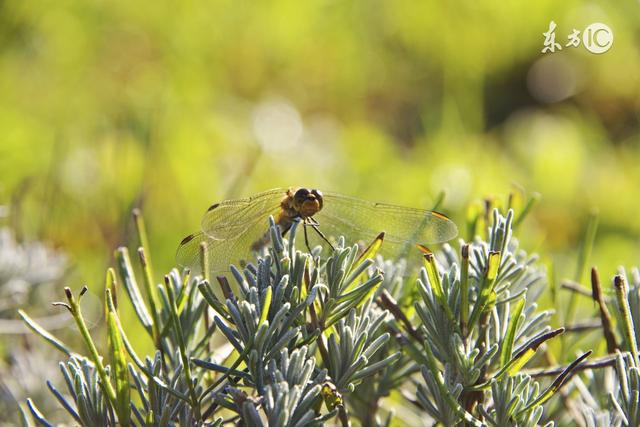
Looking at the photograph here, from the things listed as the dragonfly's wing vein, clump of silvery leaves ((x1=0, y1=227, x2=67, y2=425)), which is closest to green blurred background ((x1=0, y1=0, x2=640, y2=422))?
clump of silvery leaves ((x1=0, y1=227, x2=67, y2=425))

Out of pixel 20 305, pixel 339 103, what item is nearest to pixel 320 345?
pixel 20 305

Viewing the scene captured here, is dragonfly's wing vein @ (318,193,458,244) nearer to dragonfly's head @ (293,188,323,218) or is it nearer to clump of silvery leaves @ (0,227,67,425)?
dragonfly's head @ (293,188,323,218)

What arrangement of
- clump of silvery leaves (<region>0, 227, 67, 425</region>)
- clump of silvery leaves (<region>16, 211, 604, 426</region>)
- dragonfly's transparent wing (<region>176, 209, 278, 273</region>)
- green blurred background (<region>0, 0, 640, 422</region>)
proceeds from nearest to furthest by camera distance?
clump of silvery leaves (<region>16, 211, 604, 426</region>) → dragonfly's transparent wing (<region>176, 209, 278, 273</region>) → clump of silvery leaves (<region>0, 227, 67, 425</region>) → green blurred background (<region>0, 0, 640, 422</region>)

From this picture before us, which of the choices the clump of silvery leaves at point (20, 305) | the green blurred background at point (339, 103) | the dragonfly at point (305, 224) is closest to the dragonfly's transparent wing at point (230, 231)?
the dragonfly at point (305, 224)

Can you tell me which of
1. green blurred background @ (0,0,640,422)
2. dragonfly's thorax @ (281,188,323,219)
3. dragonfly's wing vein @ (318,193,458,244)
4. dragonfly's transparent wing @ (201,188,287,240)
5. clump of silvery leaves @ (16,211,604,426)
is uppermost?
green blurred background @ (0,0,640,422)

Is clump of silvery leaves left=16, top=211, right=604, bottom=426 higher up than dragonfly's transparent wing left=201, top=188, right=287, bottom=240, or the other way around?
dragonfly's transparent wing left=201, top=188, right=287, bottom=240

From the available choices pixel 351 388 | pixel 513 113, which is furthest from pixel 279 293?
pixel 513 113

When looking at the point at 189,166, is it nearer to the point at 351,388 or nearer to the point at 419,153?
the point at 419,153

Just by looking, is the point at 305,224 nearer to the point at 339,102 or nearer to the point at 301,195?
the point at 301,195
